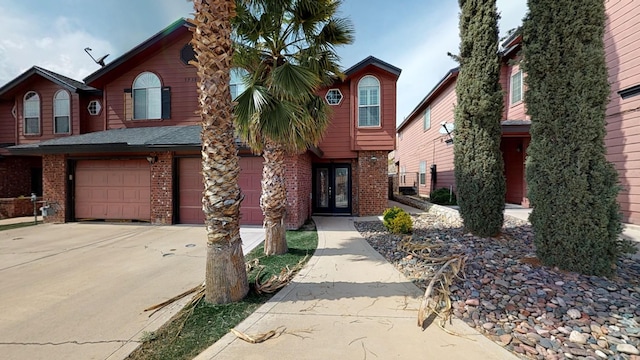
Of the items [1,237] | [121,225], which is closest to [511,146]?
[121,225]

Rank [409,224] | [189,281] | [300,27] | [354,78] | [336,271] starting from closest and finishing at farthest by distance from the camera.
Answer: [189,281]
[336,271]
[300,27]
[409,224]
[354,78]

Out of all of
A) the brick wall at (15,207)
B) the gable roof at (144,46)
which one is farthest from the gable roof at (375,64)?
the brick wall at (15,207)

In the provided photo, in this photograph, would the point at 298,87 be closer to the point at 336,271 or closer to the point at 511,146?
the point at 336,271

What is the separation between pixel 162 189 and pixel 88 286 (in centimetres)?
550

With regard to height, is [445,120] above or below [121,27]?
below

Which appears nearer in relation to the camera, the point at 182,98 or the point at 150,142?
the point at 150,142

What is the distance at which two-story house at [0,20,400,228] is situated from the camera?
9273mm

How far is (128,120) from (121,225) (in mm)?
4760

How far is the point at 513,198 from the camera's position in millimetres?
11406

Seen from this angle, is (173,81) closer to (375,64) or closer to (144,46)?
(144,46)

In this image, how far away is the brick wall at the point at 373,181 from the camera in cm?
1102

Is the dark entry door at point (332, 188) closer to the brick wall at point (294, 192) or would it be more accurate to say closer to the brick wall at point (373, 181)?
the brick wall at point (373, 181)

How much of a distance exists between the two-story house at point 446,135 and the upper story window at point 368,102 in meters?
3.22

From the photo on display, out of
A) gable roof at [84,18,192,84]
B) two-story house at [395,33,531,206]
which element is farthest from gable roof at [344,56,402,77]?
gable roof at [84,18,192,84]
